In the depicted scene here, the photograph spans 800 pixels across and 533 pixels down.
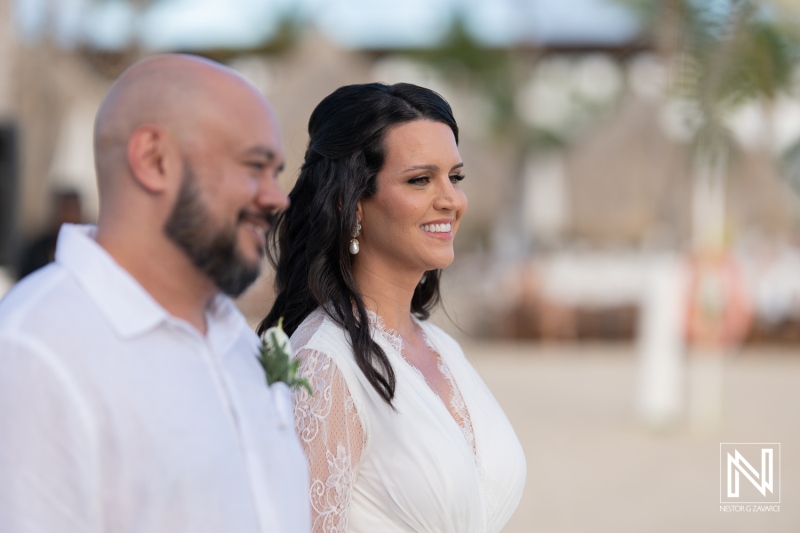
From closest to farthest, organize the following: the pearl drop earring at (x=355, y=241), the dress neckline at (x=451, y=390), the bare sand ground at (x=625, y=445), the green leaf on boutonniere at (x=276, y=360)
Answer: the green leaf on boutonniere at (x=276, y=360) < the dress neckline at (x=451, y=390) < the pearl drop earring at (x=355, y=241) < the bare sand ground at (x=625, y=445)

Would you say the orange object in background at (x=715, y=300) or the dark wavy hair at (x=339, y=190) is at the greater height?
the dark wavy hair at (x=339, y=190)

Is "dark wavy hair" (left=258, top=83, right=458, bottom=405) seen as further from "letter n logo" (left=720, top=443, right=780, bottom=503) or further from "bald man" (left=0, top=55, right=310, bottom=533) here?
"letter n logo" (left=720, top=443, right=780, bottom=503)

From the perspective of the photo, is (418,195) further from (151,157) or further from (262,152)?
(151,157)

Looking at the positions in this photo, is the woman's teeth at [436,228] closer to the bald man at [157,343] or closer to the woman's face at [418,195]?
the woman's face at [418,195]

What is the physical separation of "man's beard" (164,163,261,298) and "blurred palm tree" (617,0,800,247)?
3.54 metres

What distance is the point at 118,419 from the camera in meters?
1.50

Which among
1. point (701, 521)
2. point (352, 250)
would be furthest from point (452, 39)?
point (352, 250)

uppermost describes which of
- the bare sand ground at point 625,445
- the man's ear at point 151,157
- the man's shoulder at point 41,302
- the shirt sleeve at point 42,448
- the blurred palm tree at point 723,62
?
the blurred palm tree at point 723,62

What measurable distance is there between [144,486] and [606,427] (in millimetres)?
9621

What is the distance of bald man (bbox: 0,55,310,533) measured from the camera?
4.75ft

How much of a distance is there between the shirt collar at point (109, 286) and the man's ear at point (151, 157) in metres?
0.13

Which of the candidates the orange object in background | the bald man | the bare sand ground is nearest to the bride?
the bald man

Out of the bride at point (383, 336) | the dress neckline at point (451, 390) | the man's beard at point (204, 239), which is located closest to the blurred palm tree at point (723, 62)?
the bride at point (383, 336)

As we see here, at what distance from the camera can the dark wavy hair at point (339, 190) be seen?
2.90m
